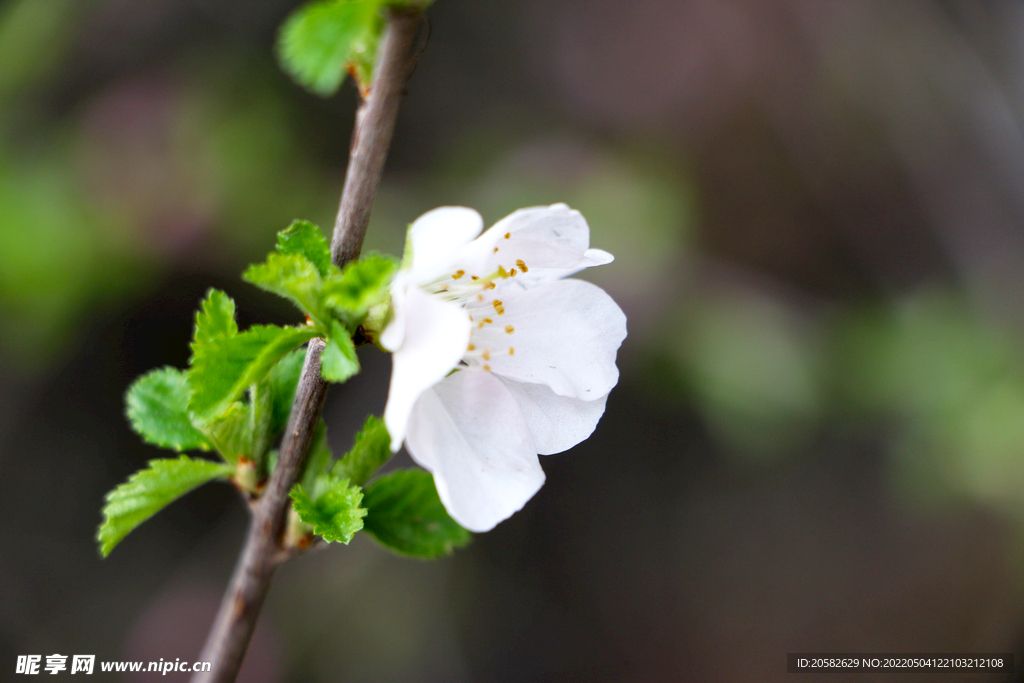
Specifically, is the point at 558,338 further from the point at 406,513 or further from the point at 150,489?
the point at 150,489

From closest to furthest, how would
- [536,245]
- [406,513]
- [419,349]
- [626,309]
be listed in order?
1. [419,349]
2. [536,245]
3. [406,513]
4. [626,309]

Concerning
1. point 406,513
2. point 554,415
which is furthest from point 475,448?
point 406,513

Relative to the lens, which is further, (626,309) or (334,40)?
(626,309)

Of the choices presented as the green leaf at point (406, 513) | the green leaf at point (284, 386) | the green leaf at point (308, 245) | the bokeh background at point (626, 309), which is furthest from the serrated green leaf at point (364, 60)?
the bokeh background at point (626, 309)

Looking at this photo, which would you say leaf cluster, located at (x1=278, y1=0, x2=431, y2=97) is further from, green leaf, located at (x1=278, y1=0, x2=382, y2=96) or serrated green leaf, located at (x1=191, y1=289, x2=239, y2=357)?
serrated green leaf, located at (x1=191, y1=289, x2=239, y2=357)

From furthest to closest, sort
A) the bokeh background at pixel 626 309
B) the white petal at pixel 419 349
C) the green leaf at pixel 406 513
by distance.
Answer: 1. the bokeh background at pixel 626 309
2. the green leaf at pixel 406 513
3. the white petal at pixel 419 349

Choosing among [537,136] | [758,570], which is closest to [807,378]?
[758,570]

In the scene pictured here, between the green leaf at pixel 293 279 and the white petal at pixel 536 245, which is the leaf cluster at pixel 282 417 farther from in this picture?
the white petal at pixel 536 245
